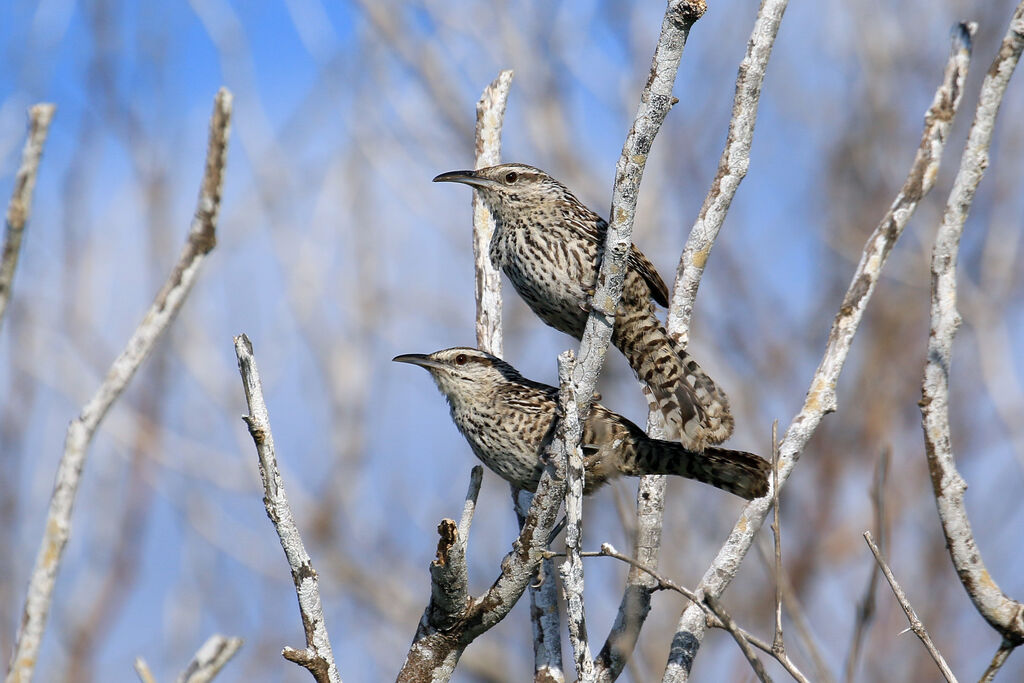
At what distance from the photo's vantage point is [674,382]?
318cm

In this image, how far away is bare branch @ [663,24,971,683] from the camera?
2.63 m

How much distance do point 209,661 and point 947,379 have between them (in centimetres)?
182

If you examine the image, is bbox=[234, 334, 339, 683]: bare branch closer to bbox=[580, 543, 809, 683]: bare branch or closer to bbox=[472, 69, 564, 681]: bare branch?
bbox=[580, 543, 809, 683]: bare branch

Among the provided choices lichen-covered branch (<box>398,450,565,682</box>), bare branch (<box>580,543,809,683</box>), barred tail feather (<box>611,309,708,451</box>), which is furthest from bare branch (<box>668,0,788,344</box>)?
bare branch (<box>580,543,809,683</box>)

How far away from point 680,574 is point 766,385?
6.18ft

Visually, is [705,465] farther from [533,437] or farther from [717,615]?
[717,615]

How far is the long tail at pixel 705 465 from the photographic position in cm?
292

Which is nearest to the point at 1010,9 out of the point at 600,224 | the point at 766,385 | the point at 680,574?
the point at 766,385

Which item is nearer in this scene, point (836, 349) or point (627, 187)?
point (627, 187)

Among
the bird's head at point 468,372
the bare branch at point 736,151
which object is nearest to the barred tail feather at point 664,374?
the bare branch at point 736,151

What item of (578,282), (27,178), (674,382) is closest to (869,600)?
(674,382)

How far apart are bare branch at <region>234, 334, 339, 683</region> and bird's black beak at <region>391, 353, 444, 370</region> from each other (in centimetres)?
144

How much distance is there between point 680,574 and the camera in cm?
670

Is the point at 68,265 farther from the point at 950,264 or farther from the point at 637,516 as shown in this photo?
the point at 950,264
